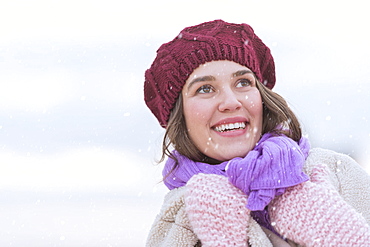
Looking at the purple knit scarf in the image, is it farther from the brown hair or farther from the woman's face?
the brown hair

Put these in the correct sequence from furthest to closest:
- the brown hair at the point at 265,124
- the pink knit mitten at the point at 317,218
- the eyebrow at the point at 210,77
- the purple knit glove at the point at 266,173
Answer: the brown hair at the point at 265,124
the eyebrow at the point at 210,77
the purple knit glove at the point at 266,173
the pink knit mitten at the point at 317,218

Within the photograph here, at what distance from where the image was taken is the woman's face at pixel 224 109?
288 centimetres

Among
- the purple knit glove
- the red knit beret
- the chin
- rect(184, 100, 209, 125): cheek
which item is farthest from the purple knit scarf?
the red knit beret

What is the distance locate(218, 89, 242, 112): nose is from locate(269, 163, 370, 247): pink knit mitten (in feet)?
1.96

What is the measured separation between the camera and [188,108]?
2994 millimetres

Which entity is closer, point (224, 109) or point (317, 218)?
point (317, 218)

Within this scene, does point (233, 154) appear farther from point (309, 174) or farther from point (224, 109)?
point (309, 174)

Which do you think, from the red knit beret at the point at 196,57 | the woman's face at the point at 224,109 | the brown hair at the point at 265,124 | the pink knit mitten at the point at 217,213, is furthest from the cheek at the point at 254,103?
the pink knit mitten at the point at 217,213

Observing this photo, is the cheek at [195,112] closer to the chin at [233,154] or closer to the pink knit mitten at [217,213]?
the chin at [233,154]

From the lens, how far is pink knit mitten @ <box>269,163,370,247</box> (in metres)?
2.35

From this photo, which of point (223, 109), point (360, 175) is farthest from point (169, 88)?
point (360, 175)

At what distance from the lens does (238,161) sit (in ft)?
8.53

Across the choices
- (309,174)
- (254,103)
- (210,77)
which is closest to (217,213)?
(309,174)

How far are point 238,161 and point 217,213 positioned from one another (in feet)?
1.06
